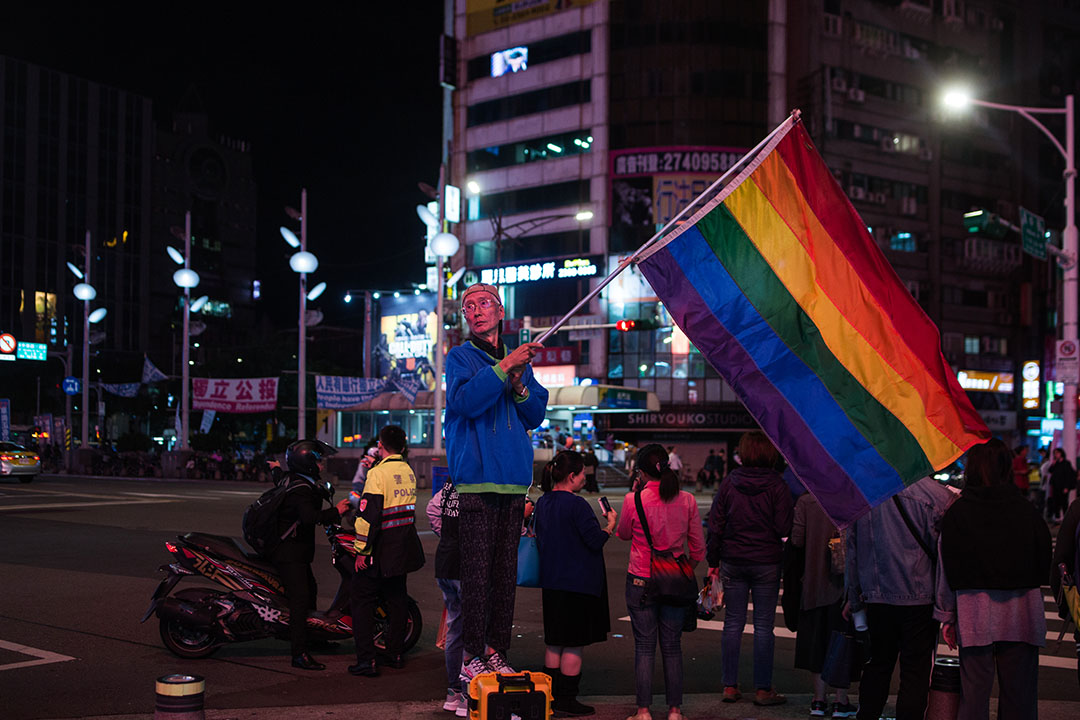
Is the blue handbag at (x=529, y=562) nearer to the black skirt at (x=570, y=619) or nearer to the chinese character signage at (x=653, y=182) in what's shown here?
the black skirt at (x=570, y=619)

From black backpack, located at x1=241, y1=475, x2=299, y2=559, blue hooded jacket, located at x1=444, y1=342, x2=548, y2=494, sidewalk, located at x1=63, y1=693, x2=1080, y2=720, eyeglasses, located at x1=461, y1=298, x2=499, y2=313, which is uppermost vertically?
eyeglasses, located at x1=461, y1=298, x2=499, y2=313

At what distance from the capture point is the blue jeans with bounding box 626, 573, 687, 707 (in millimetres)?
6262

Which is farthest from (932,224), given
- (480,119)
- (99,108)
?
(99,108)

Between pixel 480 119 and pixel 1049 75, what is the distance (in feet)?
117

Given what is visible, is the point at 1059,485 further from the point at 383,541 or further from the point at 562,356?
the point at 562,356

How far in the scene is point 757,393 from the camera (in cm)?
546

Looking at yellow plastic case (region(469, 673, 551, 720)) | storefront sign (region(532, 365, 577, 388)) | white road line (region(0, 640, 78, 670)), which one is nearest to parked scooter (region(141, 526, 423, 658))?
white road line (region(0, 640, 78, 670))

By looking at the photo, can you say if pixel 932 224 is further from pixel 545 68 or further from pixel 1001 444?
pixel 1001 444

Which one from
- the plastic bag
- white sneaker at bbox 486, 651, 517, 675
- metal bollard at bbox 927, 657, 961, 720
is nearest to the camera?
white sneaker at bbox 486, 651, 517, 675

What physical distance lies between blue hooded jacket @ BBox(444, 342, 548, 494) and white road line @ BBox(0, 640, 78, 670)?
4550 millimetres

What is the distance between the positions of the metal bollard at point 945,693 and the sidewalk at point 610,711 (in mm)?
1138

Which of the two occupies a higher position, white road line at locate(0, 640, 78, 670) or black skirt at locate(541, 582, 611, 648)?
black skirt at locate(541, 582, 611, 648)

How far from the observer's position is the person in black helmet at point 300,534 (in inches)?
309

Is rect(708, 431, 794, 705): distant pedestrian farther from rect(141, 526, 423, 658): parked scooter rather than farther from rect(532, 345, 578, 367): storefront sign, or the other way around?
rect(532, 345, 578, 367): storefront sign
